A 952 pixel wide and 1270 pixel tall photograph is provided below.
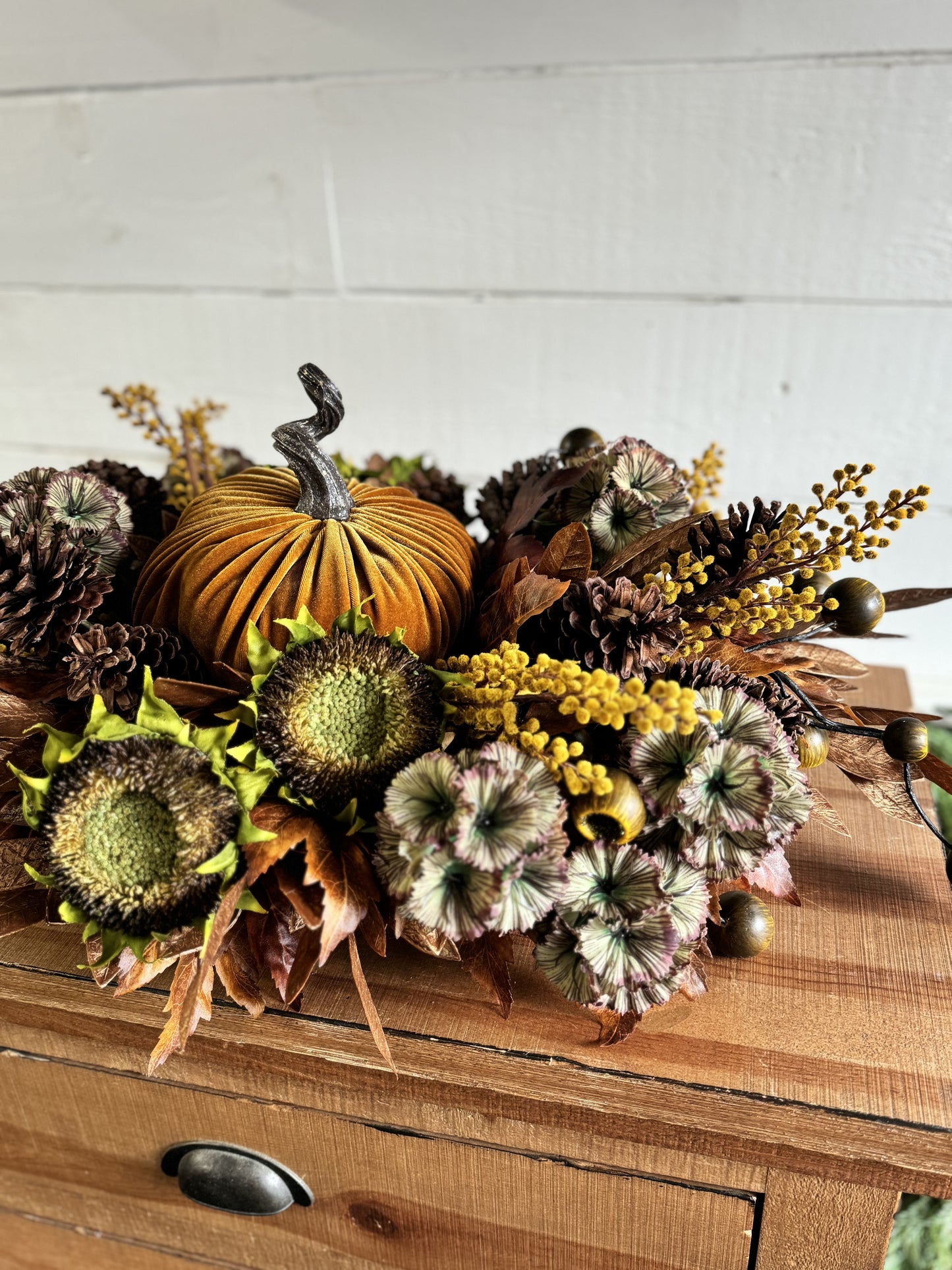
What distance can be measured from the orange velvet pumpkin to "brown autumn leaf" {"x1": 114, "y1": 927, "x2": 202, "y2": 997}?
12 cm

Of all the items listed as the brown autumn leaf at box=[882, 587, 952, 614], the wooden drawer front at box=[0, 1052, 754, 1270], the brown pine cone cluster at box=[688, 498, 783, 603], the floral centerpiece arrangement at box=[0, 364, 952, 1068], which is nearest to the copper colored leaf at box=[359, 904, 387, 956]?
the floral centerpiece arrangement at box=[0, 364, 952, 1068]

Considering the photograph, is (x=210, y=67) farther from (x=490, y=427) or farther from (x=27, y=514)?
(x=27, y=514)

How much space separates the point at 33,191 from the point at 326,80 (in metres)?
0.40

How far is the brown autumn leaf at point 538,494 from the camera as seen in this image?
0.53m

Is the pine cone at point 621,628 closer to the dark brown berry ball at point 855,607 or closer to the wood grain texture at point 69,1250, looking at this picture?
the dark brown berry ball at point 855,607

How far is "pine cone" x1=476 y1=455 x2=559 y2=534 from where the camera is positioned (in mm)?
596

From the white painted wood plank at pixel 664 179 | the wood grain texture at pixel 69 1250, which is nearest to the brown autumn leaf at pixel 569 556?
the wood grain texture at pixel 69 1250

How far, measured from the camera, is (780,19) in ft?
2.76

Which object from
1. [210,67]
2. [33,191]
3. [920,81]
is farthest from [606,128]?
[33,191]

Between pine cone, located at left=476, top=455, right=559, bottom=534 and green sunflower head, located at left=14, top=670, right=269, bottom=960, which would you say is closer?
green sunflower head, located at left=14, top=670, right=269, bottom=960

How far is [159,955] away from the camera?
40 cm

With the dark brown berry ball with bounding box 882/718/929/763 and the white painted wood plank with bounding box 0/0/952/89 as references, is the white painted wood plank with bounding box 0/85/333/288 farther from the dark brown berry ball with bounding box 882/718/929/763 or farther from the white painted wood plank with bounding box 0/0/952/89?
the dark brown berry ball with bounding box 882/718/929/763

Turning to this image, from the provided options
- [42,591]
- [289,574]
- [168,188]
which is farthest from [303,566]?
[168,188]

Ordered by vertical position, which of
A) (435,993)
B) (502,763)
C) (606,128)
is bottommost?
(435,993)
